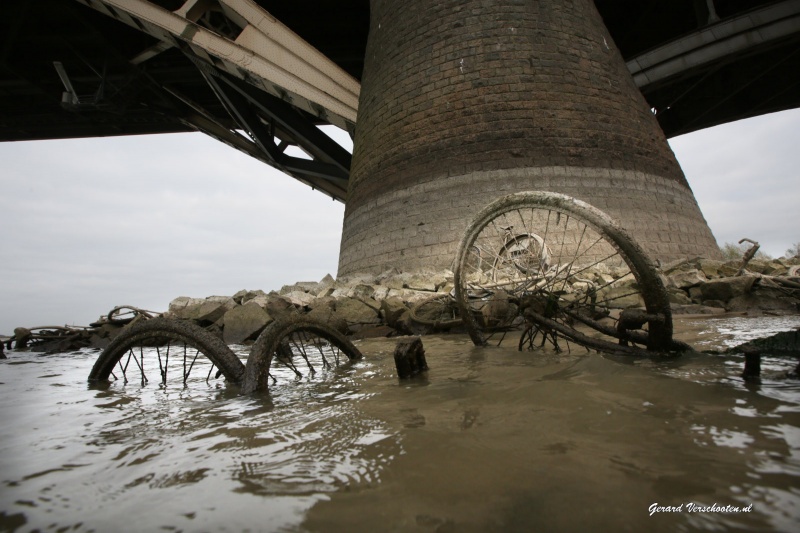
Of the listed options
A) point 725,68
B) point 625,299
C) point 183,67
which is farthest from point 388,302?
point 725,68

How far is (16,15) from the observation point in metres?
12.3

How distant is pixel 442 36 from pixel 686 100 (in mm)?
13009

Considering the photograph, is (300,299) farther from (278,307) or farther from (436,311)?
(436,311)

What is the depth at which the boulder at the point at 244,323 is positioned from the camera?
579 centimetres

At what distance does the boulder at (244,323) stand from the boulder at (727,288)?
19.4 feet

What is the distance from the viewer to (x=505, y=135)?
7.69 meters

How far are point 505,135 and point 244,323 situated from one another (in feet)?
18.9

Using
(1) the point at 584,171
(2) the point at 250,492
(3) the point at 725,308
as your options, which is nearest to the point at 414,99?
(1) the point at 584,171

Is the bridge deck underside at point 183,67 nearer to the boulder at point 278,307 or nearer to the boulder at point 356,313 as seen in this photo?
the boulder at point 278,307

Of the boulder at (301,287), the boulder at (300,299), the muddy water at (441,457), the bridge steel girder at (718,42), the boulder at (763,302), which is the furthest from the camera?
the bridge steel girder at (718,42)

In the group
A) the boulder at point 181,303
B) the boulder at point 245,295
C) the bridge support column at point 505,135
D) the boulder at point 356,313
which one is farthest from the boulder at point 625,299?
the boulder at point 181,303

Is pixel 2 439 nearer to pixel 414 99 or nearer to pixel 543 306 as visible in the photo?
pixel 543 306

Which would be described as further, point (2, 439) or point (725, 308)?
point (725, 308)

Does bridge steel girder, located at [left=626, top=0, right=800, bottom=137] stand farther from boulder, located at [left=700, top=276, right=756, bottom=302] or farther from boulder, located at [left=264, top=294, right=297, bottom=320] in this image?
boulder, located at [left=264, top=294, right=297, bottom=320]
